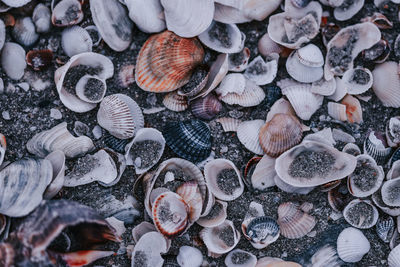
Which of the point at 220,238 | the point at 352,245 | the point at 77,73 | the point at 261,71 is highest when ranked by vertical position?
the point at 77,73

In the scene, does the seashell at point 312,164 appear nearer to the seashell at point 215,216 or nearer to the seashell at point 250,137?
the seashell at point 250,137

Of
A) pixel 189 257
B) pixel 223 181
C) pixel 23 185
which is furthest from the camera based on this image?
pixel 223 181

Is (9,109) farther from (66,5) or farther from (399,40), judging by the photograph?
(399,40)

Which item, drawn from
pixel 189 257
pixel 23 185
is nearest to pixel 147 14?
pixel 23 185

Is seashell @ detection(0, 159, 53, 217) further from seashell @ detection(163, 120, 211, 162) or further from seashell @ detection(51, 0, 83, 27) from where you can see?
seashell @ detection(51, 0, 83, 27)

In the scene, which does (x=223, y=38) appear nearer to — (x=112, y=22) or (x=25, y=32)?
(x=112, y=22)

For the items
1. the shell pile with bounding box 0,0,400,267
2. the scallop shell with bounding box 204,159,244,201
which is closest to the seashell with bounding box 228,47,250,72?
the shell pile with bounding box 0,0,400,267

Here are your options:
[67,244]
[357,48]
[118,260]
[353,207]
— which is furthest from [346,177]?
[67,244]
